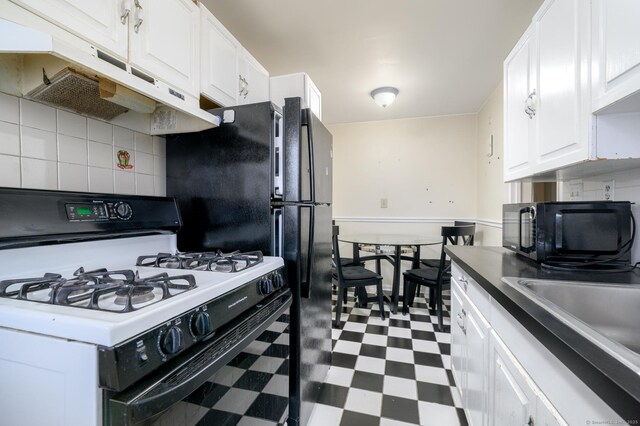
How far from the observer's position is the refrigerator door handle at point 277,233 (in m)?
1.35

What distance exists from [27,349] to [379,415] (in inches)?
62.5

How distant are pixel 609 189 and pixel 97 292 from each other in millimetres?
2005

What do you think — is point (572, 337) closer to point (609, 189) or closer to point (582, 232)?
point (582, 232)

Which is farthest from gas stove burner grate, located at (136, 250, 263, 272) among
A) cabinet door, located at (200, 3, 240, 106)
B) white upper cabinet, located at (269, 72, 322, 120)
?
white upper cabinet, located at (269, 72, 322, 120)

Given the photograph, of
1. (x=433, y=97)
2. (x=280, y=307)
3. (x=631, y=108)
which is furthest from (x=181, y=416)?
(x=433, y=97)

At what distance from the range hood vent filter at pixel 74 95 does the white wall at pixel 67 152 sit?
0.04m

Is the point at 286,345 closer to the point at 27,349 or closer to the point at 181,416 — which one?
the point at 181,416

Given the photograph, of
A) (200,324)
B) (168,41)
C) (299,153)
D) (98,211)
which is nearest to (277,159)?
(299,153)

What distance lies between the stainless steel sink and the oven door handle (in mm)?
861

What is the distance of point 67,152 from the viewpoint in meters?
1.11

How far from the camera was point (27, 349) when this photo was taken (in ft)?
1.96

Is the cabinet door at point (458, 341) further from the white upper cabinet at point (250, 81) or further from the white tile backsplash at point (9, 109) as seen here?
the white tile backsplash at point (9, 109)

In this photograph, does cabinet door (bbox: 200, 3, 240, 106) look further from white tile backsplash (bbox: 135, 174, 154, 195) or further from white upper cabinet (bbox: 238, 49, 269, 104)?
white tile backsplash (bbox: 135, 174, 154, 195)

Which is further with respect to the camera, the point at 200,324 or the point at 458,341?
the point at 458,341
